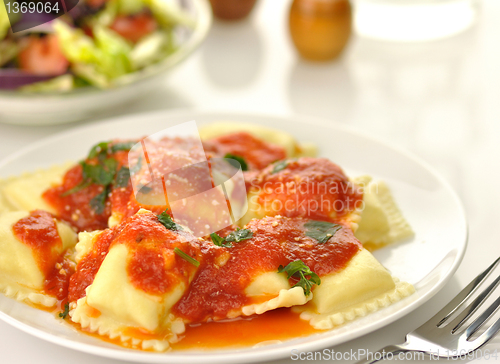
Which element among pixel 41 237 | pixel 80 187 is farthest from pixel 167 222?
pixel 80 187

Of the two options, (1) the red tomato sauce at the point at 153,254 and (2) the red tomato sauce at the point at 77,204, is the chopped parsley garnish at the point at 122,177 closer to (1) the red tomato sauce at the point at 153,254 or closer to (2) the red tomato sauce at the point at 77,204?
(2) the red tomato sauce at the point at 77,204

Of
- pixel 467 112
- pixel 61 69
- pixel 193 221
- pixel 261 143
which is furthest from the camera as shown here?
pixel 467 112

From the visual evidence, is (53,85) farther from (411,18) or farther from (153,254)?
(411,18)

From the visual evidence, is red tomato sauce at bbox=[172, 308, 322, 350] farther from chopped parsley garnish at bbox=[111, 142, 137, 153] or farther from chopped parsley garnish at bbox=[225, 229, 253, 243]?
chopped parsley garnish at bbox=[111, 142, 137, 153]

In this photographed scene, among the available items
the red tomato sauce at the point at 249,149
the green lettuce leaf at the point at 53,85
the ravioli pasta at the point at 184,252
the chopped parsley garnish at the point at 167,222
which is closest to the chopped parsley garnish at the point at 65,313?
the ravioli pasta at the point at 184,252

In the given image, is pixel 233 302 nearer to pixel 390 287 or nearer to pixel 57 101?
pixel 390 287

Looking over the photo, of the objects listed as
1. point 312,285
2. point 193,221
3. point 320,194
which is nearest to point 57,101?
point 193,221
